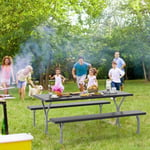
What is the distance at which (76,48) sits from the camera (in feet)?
46.5

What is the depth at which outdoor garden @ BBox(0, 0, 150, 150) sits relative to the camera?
5939mm

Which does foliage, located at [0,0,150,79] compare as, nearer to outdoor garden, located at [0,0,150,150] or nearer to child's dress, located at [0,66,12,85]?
outdoor garden, located at [0,0,150,150]

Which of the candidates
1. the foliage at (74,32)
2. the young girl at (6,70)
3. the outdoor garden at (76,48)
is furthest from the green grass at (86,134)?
the foliage at (74,32)

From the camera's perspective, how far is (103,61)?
17.5m

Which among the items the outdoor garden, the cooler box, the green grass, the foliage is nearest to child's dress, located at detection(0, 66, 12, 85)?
the outdoor garden

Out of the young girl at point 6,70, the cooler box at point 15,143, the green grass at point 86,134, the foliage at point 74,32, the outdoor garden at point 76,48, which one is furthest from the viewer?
the foliage at point 74,32

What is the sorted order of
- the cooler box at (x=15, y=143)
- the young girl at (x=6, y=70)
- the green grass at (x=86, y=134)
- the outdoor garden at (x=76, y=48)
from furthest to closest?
the young girl at (x=6, y=70) → the outdoor garden at (x=76, y=48) → the green grass at (x=86, y=134) → the cooler box at (x=15, y=143)

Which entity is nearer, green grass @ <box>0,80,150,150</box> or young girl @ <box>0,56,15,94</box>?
green grass @ <box>0,80,150,150</box>

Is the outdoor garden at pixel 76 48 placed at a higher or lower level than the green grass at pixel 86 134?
higher

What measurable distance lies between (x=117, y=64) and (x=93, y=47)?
16.5 feet

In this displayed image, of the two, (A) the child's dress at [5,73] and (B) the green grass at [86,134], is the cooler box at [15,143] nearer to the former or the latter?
(B) the green grass at [86,134]

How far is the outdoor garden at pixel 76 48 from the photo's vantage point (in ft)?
19.5

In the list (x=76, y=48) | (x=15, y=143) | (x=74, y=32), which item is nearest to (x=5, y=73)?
(x=74, y=32)

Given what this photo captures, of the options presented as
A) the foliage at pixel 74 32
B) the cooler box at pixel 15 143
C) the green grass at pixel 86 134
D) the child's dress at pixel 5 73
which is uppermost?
the foliage at pixel 74 32
